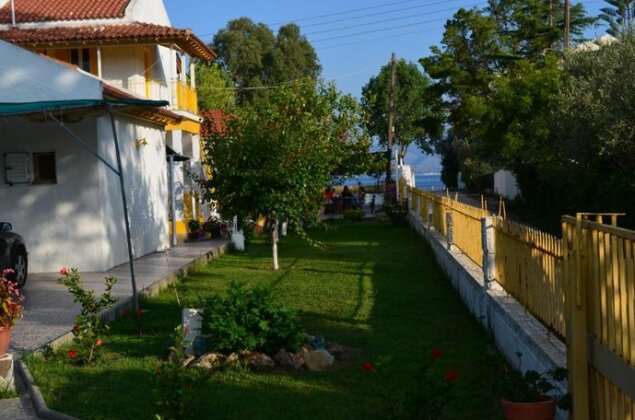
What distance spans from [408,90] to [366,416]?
83.2 m

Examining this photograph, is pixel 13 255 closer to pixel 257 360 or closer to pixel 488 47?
pixel 257 360

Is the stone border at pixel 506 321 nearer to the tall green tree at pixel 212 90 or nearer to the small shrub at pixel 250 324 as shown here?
the small shrub at pixel 250 324

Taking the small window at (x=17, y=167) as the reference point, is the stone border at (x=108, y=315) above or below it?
below

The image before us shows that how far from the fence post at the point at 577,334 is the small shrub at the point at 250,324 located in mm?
3627

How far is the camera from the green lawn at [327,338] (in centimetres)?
738

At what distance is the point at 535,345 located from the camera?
7.23 m

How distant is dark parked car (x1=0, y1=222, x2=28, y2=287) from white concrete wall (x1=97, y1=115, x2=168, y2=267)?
247 cm

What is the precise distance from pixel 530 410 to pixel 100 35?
21.5 metres

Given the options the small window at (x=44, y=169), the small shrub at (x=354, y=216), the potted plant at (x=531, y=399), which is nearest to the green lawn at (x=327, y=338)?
the potted plant at (x=531, y=399)

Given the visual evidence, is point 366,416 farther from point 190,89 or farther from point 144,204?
point 190,89

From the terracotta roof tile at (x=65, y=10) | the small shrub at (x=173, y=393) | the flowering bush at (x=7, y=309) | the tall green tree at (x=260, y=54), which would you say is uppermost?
the tall green tree at (x=260, y=54)

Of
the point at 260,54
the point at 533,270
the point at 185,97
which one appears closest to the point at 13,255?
the point at 533,270

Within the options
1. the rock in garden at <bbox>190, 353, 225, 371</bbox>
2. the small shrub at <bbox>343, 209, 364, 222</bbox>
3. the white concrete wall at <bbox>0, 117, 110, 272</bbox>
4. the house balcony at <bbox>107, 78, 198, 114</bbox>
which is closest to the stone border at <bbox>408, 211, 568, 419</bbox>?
the rock in garden at <bbox>190, 353, 225, 371</bbox>

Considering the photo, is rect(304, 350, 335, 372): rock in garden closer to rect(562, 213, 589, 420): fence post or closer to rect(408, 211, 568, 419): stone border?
rect(408, 211, 568, 419): stone border
